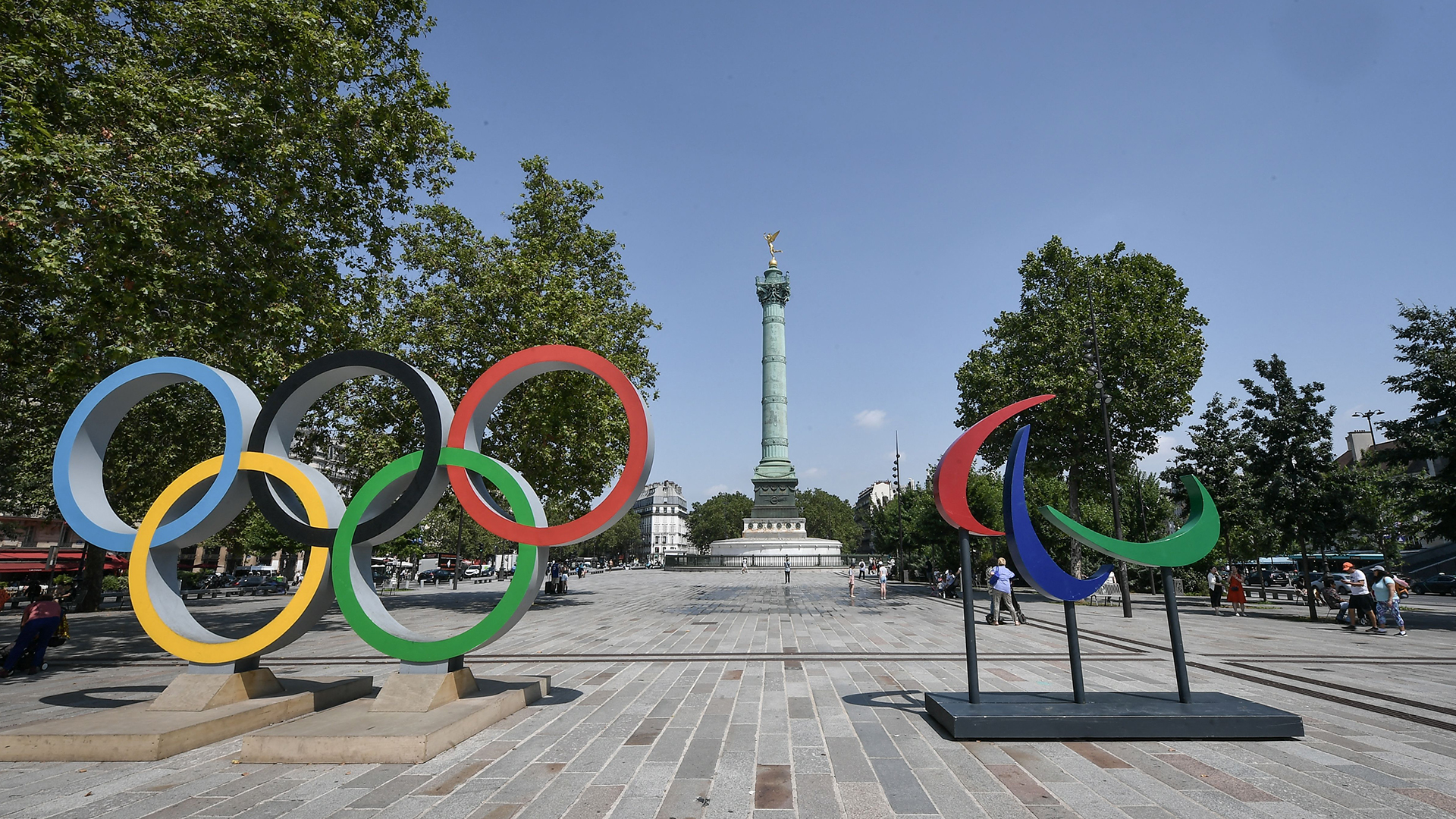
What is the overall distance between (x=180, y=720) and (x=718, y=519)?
3708 inches

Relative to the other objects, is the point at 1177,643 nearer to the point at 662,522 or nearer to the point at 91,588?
the point at 91,588

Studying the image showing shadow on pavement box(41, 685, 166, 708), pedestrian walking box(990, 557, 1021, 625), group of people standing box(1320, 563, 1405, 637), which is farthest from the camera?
pedestrian walking box(990, 557, 1021, 625)

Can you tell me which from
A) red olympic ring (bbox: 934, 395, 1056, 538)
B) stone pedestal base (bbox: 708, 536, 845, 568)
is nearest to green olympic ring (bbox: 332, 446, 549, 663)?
red olympic ring (bbox: 934, 395, 1056, 538)

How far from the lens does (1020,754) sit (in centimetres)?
614

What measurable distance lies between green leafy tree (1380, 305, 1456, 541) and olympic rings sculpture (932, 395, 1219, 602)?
17.4 meters

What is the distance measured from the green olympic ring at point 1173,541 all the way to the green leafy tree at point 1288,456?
18.3 m

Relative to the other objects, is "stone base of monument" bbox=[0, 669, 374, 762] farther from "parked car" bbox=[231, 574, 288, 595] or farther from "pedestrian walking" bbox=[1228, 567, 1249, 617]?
"parked car" bbox=[231, 574, 288, 595]

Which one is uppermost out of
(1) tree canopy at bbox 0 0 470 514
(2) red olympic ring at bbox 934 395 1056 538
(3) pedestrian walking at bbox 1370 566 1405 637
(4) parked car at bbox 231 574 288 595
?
(1) tree canopy at bbox 0 0 470 514

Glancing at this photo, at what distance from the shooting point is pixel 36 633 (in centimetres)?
1053

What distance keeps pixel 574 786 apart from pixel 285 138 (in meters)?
14.6

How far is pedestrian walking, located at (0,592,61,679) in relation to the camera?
10.5 meters

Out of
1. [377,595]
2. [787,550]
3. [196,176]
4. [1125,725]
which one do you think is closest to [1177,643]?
[1125,725]

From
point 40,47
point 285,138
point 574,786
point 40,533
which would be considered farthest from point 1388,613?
point 40,533

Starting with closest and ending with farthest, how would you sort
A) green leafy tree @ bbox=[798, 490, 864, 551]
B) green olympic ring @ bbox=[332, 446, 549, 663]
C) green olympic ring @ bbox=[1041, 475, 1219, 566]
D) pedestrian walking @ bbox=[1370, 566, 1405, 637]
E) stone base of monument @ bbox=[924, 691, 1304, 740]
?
1. stone base of monument @ bbox=[924, 691, 1304, 740]
2. green olympic ring @ bbox=[1041, 475, 1219, 566]
3. green olympic ring @ bbox=[332, 446, 549, 663]
4. pedestrian walking @ bbox=[1370, 566, 1405, 637]
5. green leafy tree @ bbox=[798, 490, 864, 551]
